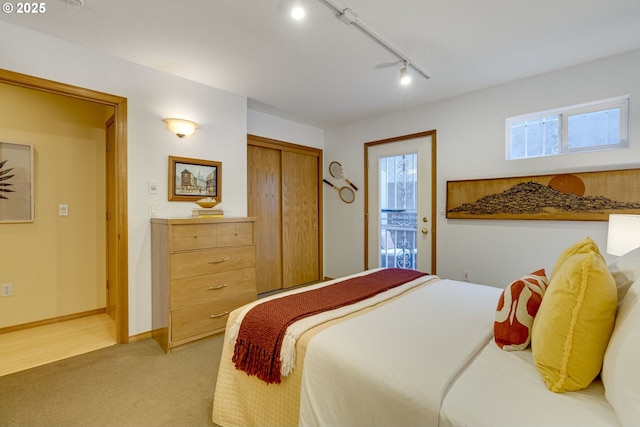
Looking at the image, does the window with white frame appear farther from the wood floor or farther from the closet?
the wood floor

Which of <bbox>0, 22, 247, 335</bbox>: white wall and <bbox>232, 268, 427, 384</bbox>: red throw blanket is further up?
<bbox>0, 22, 247, 335</bbox>: white wall

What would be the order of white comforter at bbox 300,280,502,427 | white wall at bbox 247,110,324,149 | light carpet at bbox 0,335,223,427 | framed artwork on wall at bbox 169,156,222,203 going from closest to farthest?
white comforter at bbox 300,280,502,427 < light carpet at bbox 0,335,223,427 < framed artwork on wall at bbox 169,156,222,203 < white wall at bbox 247,110,324,149

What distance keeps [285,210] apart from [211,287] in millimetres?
1833

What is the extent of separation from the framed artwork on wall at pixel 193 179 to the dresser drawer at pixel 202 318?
1018 mm

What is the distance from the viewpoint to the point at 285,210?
13.5 feet

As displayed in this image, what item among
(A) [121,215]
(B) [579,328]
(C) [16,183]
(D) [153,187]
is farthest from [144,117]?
(B) [579,328]

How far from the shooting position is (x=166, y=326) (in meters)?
2.29

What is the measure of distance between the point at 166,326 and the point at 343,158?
3.09 m

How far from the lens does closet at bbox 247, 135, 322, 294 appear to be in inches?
151

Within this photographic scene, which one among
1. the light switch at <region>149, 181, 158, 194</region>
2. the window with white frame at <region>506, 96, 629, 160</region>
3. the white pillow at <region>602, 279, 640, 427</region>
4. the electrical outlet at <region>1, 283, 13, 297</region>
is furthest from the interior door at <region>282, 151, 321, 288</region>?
the white pillow at <region>602, 279, 640, 427</region>

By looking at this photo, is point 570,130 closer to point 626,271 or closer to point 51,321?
point 626,271

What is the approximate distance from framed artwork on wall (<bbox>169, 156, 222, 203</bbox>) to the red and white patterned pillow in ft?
8.44

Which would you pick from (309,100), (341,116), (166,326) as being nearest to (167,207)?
(166,326)

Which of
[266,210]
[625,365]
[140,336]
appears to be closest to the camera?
[625,365]
